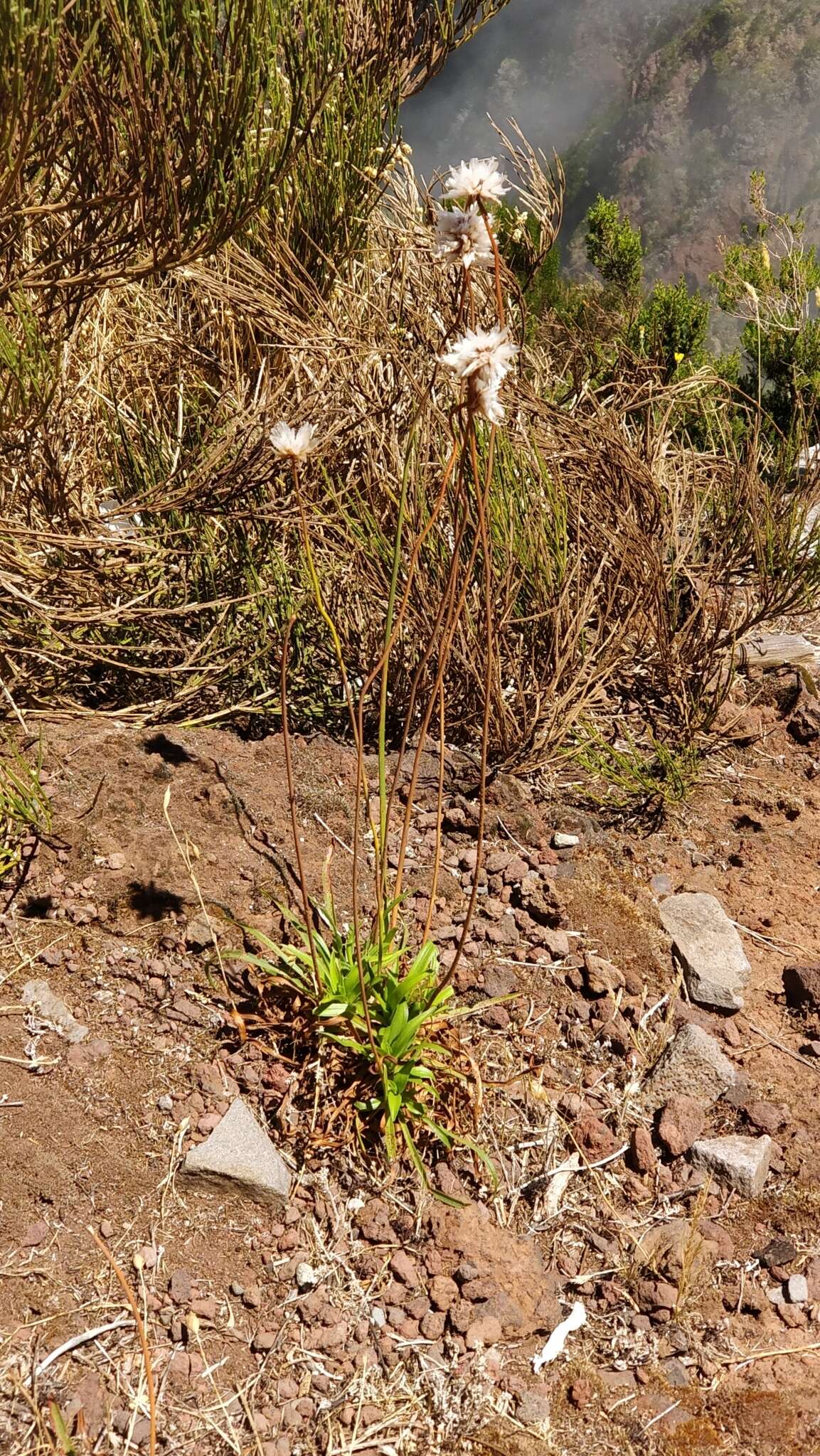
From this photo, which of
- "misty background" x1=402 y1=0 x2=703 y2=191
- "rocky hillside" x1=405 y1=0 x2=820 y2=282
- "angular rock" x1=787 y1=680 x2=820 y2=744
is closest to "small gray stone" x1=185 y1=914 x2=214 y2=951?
"angular rock" x1=787 y1=680 x2=820 y2=744

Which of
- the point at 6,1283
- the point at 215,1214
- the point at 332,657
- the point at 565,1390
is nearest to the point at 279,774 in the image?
the point at 332,657

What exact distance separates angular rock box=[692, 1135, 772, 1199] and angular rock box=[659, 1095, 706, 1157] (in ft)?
0.09

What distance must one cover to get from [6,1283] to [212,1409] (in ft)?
1.29

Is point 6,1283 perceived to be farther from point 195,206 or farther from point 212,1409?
point 195,206

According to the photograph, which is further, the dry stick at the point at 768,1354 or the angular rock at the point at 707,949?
the angular rock at the point at 707,949

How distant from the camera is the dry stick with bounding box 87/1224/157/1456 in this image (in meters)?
1.56

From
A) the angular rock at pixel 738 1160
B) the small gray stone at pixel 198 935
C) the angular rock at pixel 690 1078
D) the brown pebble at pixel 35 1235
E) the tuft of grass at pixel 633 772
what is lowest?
the brown pebble at pixel 35 1235

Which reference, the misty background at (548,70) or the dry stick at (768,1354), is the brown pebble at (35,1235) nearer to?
the dry stick at (768,1354)

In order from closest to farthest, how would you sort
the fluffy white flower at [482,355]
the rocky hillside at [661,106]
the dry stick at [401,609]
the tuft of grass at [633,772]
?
1. the fluffy white flower at [482,355]
2. the dry stick at [401,609]
3. the tuft of grass at [633,772]
4. the rocky hillside at [661,106]

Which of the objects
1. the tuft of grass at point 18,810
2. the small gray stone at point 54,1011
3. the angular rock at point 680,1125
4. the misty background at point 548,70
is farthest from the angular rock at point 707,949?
the misty background at point 548,70

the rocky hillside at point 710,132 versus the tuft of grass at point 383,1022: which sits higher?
the rocky hillside at point 710,132

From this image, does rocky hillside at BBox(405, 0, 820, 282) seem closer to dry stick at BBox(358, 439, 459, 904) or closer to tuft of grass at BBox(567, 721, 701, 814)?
tuft of grass at BBox(567, 721, 701, 814)

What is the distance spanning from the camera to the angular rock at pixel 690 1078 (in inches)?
87.3

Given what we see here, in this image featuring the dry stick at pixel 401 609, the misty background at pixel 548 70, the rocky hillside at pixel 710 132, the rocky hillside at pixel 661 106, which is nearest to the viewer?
the dry stick at pixel 401 609
